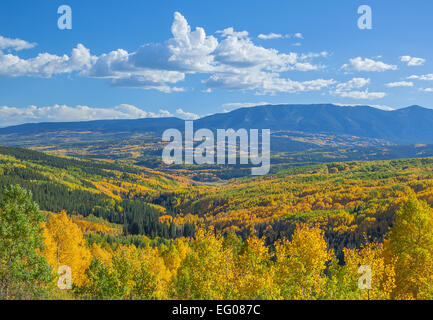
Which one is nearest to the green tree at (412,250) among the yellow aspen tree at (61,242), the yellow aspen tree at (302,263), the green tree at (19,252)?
the yellow aspen tree at (302,263)

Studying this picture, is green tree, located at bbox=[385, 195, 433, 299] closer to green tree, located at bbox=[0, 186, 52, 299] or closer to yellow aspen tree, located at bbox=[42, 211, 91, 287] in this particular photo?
green tree, located at bbox=[0, 186, 52, 299]

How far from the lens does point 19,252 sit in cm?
3425

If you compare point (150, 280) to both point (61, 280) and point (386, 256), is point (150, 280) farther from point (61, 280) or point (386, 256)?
point (386, 256)

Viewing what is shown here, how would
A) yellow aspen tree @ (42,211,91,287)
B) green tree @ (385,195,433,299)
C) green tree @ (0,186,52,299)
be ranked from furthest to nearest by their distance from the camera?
yellow aspen tree @ (42,211,91,287)
green tree @ (385,195,433,299)
green tree @ (0,186,52,299)

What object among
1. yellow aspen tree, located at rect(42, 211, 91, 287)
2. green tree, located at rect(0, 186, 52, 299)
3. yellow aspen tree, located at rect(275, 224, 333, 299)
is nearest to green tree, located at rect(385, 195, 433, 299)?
yellow aspen tree, located at rect(275, 224, 333, 299)

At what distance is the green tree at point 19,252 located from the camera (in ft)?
110

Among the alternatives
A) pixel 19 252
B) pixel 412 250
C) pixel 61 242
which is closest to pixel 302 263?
pixel 412 250

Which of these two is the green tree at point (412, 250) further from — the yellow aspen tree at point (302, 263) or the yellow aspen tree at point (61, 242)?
the yellow aspen tree at point (61, 242)

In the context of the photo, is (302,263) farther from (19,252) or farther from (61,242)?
(61,242)

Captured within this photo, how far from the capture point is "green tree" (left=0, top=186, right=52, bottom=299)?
110 feet

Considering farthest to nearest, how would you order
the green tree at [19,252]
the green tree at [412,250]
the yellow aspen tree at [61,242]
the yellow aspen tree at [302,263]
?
the yellow aspen tree at [61,242] < the green tree at [412,250] < the yellow aspen tree at [302,263] < the green tree at [19,252]
